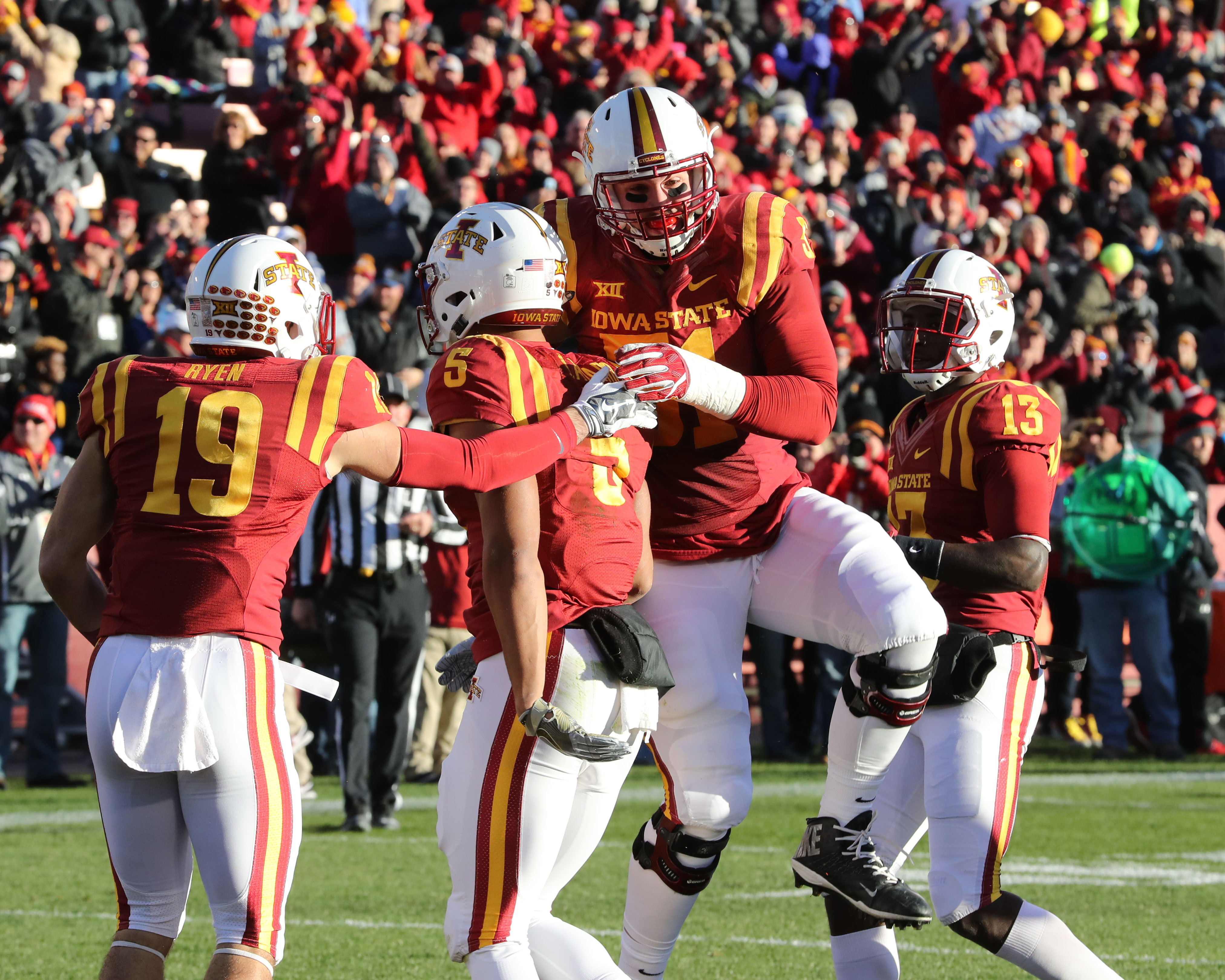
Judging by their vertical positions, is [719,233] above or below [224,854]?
above

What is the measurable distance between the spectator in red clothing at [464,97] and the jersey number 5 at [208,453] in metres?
11.5

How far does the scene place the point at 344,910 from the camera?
6.76 m

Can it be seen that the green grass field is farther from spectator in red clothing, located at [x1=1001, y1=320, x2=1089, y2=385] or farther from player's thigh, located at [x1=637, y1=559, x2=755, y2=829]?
spectator in red clothing, located at [x1=1001, y1=320, x2=1089, y2=385]

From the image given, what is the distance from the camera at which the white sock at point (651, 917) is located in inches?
175

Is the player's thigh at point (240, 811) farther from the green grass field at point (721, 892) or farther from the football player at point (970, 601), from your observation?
the green grass field at point (721, 892)

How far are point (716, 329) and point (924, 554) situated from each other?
0.78 metres

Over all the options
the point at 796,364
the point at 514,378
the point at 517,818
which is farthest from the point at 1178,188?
the point at 517,818

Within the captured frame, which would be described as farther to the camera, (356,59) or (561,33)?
(561,33)

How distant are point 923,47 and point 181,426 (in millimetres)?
15881

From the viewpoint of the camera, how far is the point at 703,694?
14.0ft

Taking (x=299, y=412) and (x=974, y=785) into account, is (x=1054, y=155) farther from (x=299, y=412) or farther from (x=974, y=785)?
(x=299, y=412)

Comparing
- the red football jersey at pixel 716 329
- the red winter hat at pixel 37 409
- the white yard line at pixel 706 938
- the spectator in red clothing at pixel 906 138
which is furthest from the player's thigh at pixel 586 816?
the spectator in red clothing at pixel 906 138

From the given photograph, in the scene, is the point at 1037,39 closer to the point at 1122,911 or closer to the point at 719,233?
the point at 1122,911

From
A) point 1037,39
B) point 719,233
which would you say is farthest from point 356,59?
point 719,233
